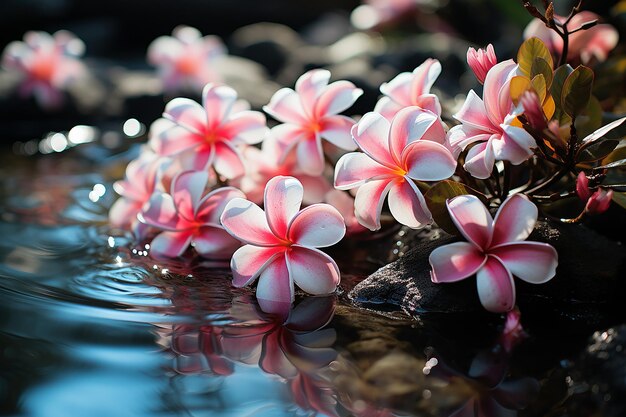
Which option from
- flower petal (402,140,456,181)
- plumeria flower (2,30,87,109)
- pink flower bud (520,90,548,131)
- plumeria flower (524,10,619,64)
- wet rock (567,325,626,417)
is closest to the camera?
wet rock (567,325,626,417)

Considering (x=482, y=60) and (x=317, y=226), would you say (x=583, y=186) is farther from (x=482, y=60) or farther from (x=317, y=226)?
(x=317, y=226)

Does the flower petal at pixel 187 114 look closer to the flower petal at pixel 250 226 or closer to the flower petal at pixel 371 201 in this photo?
the flower petal at pixel 250 226

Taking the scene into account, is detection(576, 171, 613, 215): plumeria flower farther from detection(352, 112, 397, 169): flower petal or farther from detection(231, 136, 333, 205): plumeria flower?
detection(231, 136, 333, 205): plumeria flower

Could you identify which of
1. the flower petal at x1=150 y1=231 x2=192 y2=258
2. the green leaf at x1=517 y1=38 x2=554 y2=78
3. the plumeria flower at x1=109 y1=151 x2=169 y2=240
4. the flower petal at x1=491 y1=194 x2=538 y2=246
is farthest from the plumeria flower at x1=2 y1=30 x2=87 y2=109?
the flower petal at x1=491 y1=194 x2=538 y2=246

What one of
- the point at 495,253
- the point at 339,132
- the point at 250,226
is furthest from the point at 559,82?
the point at 250,226

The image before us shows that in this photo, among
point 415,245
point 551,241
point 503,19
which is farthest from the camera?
point 503,19

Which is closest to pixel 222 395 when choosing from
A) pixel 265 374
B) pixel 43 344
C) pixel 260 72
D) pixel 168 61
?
pixel 265 374

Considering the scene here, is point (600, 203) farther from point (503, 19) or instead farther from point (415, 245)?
point (503, 19)
